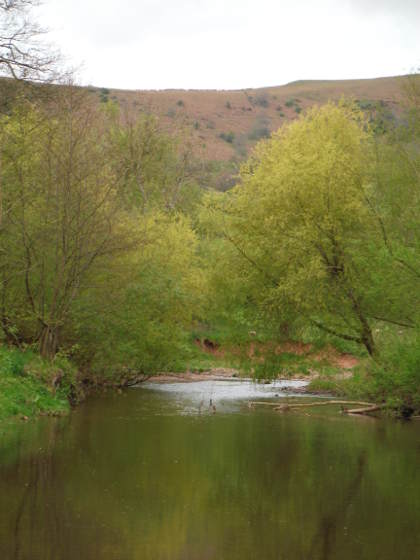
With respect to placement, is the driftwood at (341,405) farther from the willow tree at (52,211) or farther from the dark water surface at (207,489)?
the willow tree at (52,211)

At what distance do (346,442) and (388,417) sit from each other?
17.7 ft

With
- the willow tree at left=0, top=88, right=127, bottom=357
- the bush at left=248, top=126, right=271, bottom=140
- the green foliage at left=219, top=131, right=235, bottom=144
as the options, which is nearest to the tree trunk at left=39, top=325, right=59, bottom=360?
the willow tree at left=0, top=88, right=127, bottom=357

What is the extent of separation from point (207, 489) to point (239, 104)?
134 metres

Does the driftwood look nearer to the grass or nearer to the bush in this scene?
the grass

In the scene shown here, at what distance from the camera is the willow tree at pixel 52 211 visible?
22766 millimetres

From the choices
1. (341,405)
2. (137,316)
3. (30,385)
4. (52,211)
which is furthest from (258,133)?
(30,385)

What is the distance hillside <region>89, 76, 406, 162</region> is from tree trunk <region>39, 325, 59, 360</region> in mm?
81384

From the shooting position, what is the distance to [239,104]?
142750 mm

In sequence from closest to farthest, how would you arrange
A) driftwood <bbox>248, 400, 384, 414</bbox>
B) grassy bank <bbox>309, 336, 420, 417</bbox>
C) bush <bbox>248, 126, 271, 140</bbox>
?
grassy bank <bbox>309, 336, 420, 417</bbox> → driftwood <bbox>248, 400, 384, 414</bbox> → bush <bbox>248, 126, 271, 140</bbox>

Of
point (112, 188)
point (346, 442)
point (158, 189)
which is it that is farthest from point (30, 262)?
point (158, 189)

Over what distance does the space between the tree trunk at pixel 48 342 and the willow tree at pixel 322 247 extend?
613 centimetres

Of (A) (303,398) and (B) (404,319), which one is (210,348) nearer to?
(A) (303,398)

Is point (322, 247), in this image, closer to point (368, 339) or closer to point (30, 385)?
point (368, 339)

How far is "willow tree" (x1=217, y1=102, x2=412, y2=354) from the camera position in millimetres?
23750
